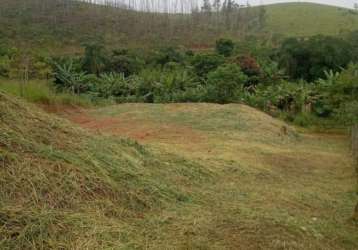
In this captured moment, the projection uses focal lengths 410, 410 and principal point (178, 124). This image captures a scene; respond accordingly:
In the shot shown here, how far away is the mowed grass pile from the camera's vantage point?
2.76 meters

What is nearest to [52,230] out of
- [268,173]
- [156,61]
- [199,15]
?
[268,173]

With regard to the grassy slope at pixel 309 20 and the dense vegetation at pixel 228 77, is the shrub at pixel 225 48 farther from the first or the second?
the grassy slope at pixel 309 20

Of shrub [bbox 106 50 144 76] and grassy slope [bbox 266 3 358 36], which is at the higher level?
grassy slope [bbox 266 3 358 36]

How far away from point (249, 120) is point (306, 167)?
4.51 meters

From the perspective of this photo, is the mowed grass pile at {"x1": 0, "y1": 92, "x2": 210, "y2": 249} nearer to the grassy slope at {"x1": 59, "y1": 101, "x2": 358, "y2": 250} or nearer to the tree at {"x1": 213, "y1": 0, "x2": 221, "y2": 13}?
the grassy slope at {"x1": 59, "y1": 101, "x2": 358, "y2": 250}

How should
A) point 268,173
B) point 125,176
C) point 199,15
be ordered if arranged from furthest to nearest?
1. point 199,15
2. point 268,173
3. point 125,176

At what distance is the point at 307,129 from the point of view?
1380 centimetres

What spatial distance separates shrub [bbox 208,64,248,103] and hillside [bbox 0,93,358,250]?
8.78m

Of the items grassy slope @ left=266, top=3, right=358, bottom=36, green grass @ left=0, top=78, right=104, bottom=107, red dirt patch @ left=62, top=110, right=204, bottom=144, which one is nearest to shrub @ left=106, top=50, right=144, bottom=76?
green grass @ left=0, top=78, right=104, bottom=107

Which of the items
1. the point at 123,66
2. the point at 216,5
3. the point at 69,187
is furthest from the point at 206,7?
the point at 69,187

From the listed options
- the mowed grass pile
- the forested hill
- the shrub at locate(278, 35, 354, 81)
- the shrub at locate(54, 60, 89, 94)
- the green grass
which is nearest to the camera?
the mowed grass pile

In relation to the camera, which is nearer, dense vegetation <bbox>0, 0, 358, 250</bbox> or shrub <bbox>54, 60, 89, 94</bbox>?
dense vegetation <bbox>0, 0, 358, 250</bbox>

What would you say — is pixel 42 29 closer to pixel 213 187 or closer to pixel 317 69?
pixel 317 69

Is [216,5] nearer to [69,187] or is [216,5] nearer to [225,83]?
[225,83]
